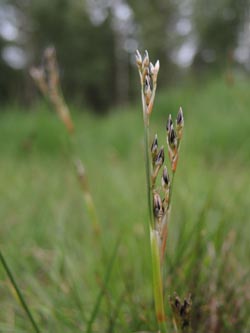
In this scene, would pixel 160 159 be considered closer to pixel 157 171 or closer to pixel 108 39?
pixel 157 171

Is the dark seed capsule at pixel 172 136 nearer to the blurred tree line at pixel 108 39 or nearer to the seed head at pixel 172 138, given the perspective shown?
the seed head at pixel 172 138

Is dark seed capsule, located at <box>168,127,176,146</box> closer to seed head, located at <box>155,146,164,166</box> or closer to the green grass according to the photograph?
seed head, located at <box>155,146,164,166</box>

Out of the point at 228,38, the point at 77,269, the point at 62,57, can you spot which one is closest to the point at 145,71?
the point at 77,269

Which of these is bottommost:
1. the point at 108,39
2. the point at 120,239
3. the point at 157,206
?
the point at 157,206

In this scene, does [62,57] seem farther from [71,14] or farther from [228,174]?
[228,174]

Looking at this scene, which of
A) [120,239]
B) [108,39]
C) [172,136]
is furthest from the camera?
[108,39]

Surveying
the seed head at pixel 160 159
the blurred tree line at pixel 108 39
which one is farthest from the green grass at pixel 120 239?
the blurred tree line at pixel 108 39

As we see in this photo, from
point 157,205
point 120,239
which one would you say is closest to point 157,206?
point 157,205

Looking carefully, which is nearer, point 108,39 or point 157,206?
point 157,206
